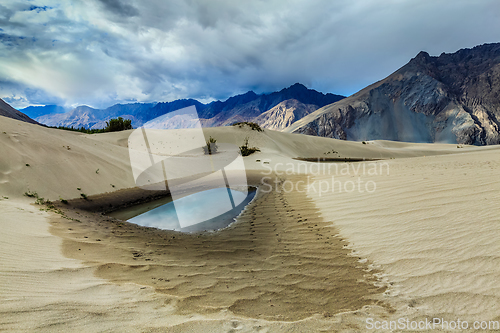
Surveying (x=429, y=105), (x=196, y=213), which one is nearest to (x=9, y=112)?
(x=196, y=213)

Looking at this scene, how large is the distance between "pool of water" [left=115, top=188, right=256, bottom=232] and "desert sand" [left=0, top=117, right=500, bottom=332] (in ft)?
1.55

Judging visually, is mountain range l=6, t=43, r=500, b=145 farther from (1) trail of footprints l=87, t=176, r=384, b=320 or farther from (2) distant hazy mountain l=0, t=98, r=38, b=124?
(1) trail of footprints l=87, t=176, r=384, b=320

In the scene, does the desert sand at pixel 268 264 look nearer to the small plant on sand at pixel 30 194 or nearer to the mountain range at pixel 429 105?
the small plant on sand at pixel 30 194

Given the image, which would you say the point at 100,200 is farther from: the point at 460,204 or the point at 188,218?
the point at 460,204

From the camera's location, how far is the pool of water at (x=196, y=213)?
221 inches

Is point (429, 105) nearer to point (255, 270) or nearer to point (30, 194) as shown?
point (255, 270)

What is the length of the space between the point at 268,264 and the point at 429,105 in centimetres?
10588

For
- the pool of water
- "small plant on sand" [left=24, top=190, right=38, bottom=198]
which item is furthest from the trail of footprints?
"small plant on sand" [left=24, top=190, right=38, bottom=198]

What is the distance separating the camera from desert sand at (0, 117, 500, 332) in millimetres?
2016

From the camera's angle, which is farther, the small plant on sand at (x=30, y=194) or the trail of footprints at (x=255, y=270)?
the small plant on sand at (x=30, y=194)

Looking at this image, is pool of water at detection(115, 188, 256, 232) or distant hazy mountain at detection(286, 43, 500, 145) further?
distant hazy mountain at detection(286, 43, 500, 145)

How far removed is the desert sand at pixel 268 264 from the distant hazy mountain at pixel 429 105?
8534cm

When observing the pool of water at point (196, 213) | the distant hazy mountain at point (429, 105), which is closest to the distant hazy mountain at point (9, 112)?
the pool of water at point (196, 213)

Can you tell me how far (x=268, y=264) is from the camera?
3324 mm
